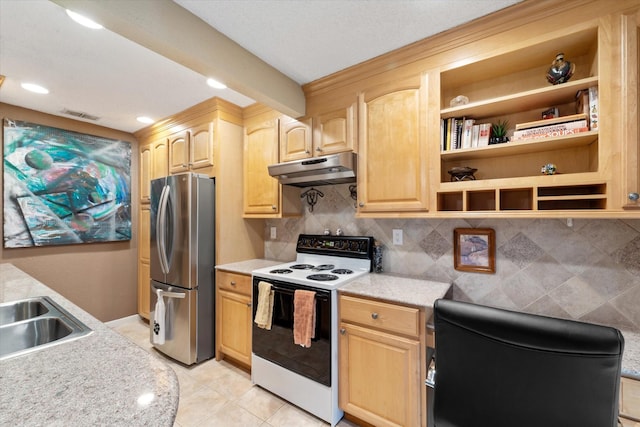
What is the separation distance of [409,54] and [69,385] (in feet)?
7.12

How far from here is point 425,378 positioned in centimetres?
146

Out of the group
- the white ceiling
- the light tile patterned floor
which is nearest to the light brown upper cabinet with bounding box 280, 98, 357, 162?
the white ceiling

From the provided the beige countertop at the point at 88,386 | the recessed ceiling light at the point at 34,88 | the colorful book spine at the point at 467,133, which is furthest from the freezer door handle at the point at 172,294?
the colorful book spine at the point at 467,133

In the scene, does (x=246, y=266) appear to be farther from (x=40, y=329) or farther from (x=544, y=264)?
(x=544, y=264)

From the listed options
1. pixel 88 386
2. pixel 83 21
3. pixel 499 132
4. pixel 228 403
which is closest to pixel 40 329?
pixel 88 386

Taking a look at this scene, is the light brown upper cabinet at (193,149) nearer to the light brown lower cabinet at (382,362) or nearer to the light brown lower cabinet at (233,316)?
the light brown lower cabinet at (233,316)

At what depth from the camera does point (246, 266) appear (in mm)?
2514

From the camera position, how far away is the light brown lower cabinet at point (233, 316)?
231 cm

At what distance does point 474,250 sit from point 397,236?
0.52m

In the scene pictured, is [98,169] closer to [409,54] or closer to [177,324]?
[177,324]

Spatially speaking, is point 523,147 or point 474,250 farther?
point 474,250

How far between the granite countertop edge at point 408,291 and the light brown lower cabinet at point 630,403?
0.28 feet

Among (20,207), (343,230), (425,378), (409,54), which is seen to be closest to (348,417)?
(425,378)

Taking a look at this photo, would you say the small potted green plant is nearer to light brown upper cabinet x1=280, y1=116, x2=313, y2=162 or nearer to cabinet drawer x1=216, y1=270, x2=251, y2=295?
light brown upper cabinet x1=280, y1=116, x2=313, y2=162
